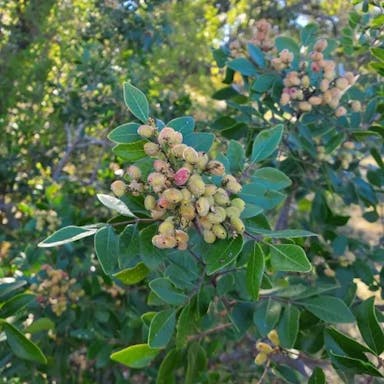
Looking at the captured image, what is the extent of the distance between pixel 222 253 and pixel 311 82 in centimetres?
76

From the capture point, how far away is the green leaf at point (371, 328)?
0.98 m

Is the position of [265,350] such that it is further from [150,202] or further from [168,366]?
[150,202]

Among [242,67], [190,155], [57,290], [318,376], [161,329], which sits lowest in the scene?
[57,290]

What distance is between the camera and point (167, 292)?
43.4 inches

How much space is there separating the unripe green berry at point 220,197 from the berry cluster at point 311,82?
2.12 feet

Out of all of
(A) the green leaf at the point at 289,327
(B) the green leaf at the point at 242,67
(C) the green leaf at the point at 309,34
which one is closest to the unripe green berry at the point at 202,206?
(A) the green leaf at the point at 289,327

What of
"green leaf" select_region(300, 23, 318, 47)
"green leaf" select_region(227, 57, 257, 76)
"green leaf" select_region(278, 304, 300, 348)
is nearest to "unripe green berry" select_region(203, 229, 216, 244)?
"green leaf" select_region(278, 304, 300, 348)

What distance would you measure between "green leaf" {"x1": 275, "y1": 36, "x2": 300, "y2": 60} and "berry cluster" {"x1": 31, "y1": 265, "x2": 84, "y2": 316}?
34.7 inches

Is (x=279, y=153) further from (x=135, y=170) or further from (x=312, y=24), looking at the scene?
(x=135, y=170)

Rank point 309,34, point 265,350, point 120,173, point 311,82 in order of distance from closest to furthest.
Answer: point 120,173 < point 265,350 < point 311,82 < point 309,34

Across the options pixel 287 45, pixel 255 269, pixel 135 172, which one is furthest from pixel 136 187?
pixel 287 45

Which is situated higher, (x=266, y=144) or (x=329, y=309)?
(x=266, y=144)

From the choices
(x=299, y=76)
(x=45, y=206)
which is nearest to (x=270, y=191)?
(x=299, y=76)

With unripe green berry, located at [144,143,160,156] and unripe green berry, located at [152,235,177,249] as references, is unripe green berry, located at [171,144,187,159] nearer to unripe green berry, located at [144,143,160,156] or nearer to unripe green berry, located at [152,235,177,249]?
unripe green berry, located at [144,143,160,156]
